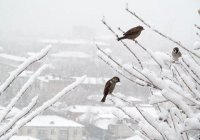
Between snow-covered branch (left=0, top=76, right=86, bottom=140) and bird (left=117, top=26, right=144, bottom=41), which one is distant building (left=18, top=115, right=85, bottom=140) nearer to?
bird (left=117, top=26, right=144, bottom=41)

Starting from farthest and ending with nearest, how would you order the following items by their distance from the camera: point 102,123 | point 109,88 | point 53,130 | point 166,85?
point 102,123 → point 53,130 → point 109,88 → point 166,85

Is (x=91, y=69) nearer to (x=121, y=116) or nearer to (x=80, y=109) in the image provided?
(x=80, y=109)

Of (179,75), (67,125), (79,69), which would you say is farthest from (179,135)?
(79,69)

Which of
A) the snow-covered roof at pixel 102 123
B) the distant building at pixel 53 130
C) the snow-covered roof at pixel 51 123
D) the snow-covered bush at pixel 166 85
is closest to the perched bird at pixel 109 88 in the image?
the snow-covered bush at pixel 166 85

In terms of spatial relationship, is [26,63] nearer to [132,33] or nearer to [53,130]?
[132,33]

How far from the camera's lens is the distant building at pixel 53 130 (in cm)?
2678

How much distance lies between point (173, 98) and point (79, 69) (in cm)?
5545

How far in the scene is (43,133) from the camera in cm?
2712

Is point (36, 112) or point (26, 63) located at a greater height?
point (26, 63)

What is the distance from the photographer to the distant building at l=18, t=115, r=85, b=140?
1054 inches

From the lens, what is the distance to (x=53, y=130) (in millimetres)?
27172

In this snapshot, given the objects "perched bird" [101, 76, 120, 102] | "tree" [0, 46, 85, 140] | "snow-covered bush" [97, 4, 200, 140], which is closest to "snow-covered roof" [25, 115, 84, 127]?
"perched bird" [101, 76, 120, 102]

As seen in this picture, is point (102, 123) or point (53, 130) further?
point (102, 123)

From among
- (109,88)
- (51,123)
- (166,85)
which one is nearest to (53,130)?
(51,123)
